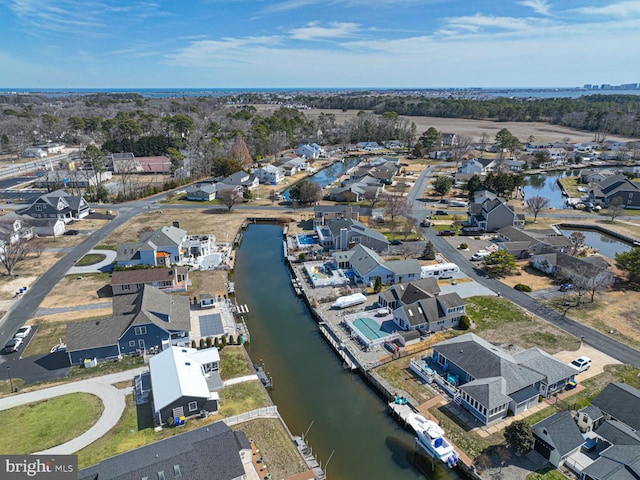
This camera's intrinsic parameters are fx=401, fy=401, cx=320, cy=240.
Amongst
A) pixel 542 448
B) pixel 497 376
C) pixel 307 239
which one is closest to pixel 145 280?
pixel 307 239

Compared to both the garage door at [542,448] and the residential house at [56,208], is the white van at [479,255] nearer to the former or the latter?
the garage door at [542,448]

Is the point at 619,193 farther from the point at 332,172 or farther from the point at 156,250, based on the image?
the point at 156,250

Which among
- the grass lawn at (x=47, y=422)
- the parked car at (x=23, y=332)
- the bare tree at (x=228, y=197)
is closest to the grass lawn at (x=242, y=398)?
the grass lawn at (x=47, y=422)

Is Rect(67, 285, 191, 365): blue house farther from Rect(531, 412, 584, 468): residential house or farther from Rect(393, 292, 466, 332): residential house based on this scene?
Rect(531, 412, 584, 468): residential house

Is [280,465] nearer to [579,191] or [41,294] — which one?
[41,294]

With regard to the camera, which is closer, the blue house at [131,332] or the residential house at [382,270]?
the blue house at [131,332]

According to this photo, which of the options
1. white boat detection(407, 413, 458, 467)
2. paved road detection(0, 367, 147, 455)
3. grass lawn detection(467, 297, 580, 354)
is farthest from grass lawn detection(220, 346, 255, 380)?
grass lawn detection(467, 297, 580, 354)
